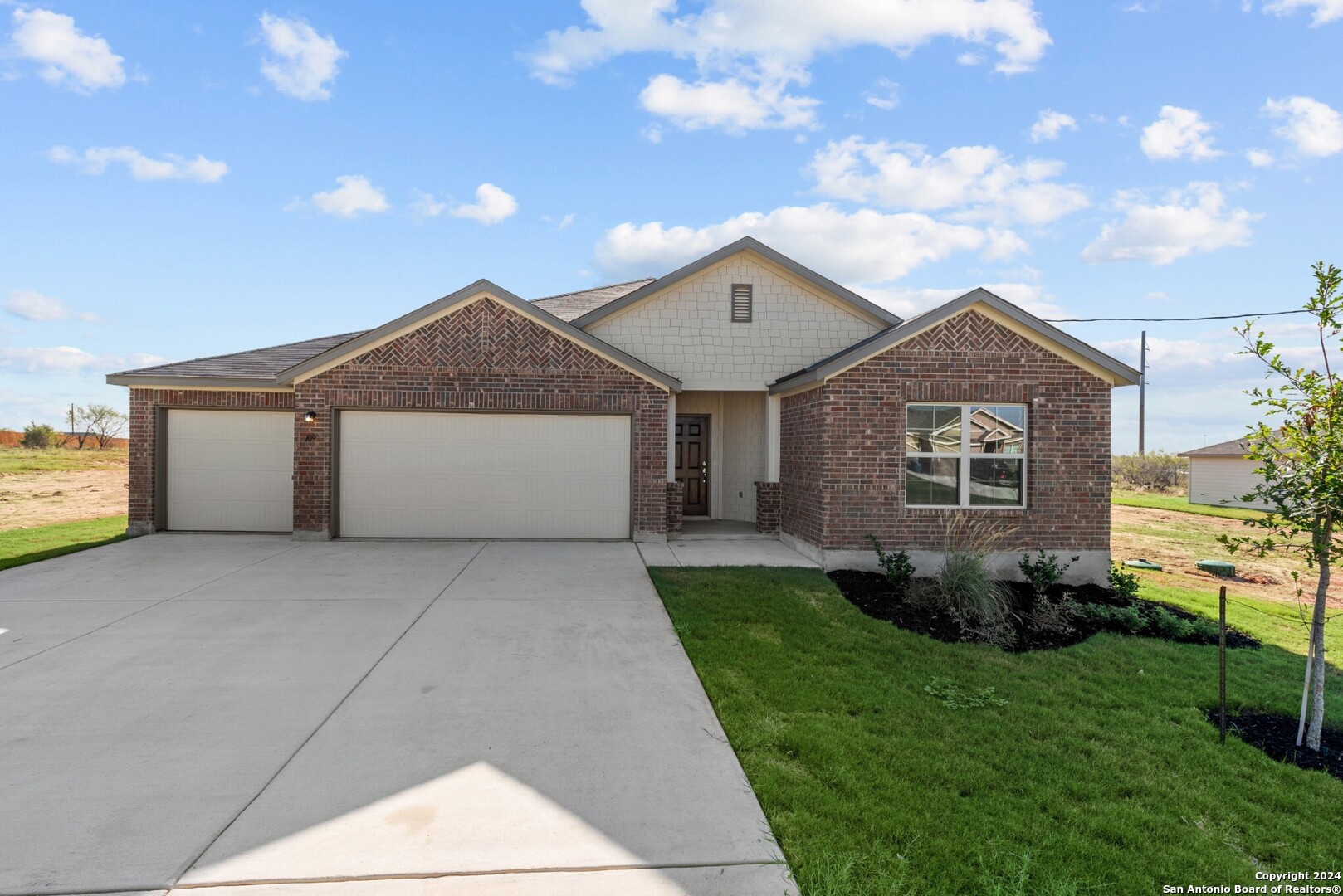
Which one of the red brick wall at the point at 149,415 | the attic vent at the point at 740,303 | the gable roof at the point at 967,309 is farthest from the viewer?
the attic vent at the point at 740,303

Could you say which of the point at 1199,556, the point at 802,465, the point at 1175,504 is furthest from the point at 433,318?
the point at 1175,504

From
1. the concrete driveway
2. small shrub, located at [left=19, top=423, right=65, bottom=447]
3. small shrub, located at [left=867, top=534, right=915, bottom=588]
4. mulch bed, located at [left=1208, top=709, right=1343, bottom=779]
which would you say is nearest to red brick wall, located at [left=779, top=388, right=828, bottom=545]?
small shrub, located at [left=867, top=534, right=915, bottom=588]

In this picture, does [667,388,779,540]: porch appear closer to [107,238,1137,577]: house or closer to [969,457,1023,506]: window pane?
[107,238,1137,577]: house

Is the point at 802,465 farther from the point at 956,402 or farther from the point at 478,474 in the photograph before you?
the point at 478,474

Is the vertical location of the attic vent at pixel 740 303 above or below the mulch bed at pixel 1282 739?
above

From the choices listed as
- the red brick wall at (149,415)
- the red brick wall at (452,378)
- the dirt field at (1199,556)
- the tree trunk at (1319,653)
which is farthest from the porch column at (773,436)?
the red brick wall at (149,415)

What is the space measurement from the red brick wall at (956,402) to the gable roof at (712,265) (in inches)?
126

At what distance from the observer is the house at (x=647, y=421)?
403 inches

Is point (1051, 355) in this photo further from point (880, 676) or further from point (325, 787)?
point (325, 787)

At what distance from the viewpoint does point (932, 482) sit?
33.8 ft

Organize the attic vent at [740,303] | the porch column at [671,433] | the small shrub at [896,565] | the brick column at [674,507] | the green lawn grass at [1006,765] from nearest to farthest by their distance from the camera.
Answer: the green lawn grass at [1006,765], the small shrub at [896,565], the porch column at [671,433], the brick column at [674,507], the attic vent at [740,303]

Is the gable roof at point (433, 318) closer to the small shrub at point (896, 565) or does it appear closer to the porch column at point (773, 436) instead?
the porch column at point (773, 436)

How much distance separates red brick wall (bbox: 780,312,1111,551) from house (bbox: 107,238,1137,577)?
3 centimetres

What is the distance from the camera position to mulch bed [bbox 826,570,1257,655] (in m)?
7.43
